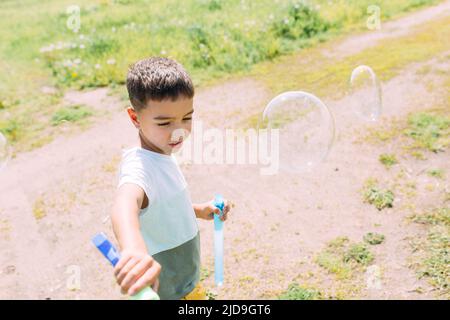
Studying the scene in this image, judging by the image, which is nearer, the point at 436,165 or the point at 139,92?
the point at 139,92

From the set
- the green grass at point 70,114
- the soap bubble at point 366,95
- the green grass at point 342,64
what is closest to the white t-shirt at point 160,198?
the soap bubble at point 366,95

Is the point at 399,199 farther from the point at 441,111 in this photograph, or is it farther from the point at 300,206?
the point at 441,111

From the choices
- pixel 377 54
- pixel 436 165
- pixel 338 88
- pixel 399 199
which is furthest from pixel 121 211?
pixel 377 54

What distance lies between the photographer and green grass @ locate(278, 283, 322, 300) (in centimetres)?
315

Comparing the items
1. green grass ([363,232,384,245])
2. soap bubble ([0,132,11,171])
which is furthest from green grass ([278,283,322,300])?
soap bubble ([0,132,11,171])

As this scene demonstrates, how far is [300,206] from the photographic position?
411 cm

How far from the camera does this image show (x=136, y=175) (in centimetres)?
182

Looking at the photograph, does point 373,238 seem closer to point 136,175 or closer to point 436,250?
point 436,250

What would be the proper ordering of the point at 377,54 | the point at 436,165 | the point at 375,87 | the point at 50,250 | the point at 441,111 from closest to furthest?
the point at 50,250 < the point at 436,165 < the point at 375,87 < the point at 441,111 < the point at 377,54

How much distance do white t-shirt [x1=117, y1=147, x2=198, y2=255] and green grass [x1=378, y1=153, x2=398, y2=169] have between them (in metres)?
2.82

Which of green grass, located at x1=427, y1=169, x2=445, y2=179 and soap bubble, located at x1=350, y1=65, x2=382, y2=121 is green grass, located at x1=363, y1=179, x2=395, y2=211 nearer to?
green grass, located at x1=427, y1=169, x2=445, y2=179

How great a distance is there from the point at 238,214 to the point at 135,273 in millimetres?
2798

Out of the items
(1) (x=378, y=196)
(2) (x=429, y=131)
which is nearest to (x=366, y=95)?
(2) (x=429, y=131)
